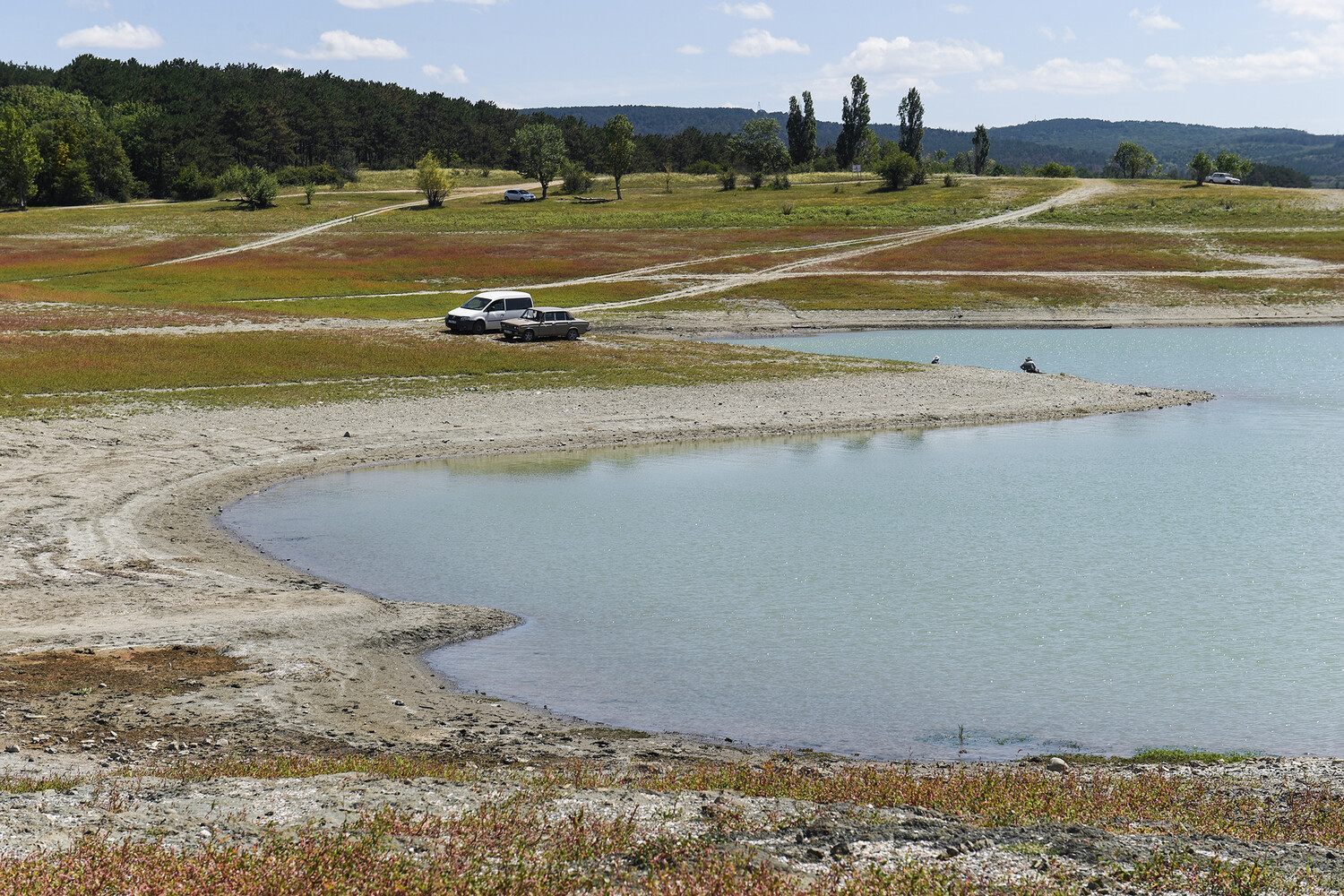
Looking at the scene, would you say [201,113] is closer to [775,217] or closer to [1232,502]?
[775,217]

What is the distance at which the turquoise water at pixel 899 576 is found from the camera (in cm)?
1606

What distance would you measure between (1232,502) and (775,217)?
318 feet

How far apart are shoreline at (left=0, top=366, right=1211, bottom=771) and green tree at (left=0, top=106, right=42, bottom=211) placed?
406 feet

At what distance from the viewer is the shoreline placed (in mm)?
14258

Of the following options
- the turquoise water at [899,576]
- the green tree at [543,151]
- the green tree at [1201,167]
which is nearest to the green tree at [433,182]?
the green tree at [543,151]

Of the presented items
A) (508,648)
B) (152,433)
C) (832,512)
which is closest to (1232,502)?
(832,512)

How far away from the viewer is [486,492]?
98.9ft

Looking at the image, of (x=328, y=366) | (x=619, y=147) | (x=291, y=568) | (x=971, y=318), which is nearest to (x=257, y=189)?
(x=619, y=147)

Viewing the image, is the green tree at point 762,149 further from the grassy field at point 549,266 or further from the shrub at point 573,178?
the shrub at point 573,178

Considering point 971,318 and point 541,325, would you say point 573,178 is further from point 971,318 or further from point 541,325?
point 541,325

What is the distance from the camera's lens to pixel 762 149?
17688 cm

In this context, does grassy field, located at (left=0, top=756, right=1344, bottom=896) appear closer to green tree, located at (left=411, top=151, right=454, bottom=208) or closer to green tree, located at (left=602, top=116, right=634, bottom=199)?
green tree, located at (left=411, top=151, right=454, bottom=208)

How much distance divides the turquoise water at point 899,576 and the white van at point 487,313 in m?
22.5

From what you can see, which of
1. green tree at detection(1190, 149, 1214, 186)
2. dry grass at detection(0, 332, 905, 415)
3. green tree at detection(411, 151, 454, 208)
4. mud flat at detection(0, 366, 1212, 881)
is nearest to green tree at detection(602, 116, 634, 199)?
green tree at detection(411, 151, 454, 208)
